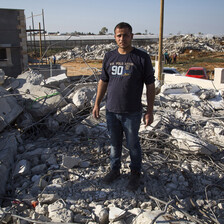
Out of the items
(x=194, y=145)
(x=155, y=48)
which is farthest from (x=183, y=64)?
(x=194, y=145)

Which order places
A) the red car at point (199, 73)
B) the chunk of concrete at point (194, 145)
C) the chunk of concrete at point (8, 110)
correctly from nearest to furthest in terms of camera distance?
the chunk of concrete at point (194, 145) → the chunk of concrete at point (8, 110) → the red car at point (199, 73)

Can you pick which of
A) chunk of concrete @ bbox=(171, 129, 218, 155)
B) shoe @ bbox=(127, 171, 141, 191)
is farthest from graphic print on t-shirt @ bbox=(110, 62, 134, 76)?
chunk of concrete @ bbox=(171, 129, 218, 155)

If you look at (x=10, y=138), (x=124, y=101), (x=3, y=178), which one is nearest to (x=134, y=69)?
(x=124, y=101)

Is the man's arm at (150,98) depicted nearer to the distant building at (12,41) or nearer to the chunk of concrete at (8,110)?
the chunk of concrete at (8,110)

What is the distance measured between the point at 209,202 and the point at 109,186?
1261 mm

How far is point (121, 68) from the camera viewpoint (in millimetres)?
3008

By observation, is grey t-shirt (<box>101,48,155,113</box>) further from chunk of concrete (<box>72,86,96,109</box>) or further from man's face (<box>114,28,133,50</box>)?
chunk of concrete (<box>72,86,96,109</box>)

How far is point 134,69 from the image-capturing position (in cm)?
296

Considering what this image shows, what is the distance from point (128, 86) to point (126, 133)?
603 mm

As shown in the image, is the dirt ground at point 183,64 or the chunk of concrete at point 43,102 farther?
the dirt ground at point 183,64

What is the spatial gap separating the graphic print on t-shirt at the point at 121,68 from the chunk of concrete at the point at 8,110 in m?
2.62

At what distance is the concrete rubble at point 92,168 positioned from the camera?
2963 millimetres

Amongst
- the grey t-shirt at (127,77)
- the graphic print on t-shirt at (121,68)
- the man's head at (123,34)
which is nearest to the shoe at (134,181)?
the grey t-shirt at (127,77)

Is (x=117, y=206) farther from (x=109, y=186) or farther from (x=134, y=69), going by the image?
(x=134, y=69)
